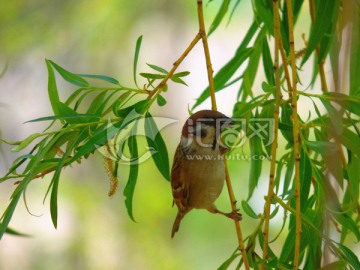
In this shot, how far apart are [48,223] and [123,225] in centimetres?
Answer: 35

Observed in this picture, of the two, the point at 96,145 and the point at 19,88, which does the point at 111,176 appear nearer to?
the point at 96,145

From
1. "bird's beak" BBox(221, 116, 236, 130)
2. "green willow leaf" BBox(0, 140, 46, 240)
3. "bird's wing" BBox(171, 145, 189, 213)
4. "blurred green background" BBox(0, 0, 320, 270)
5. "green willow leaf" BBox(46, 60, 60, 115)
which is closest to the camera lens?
"green willow leaf" BBox(0, 140, 46, 240)

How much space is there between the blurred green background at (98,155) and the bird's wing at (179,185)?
113 cm

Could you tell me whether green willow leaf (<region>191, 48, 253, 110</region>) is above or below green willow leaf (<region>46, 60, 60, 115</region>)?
above

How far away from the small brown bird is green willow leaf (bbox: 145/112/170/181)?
0.12m

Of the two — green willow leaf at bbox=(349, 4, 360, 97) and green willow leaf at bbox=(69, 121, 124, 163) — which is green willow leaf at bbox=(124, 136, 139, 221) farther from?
green willow leaf at bbox=(349, 4, 360, 97)

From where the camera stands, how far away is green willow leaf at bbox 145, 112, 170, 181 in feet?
3.34

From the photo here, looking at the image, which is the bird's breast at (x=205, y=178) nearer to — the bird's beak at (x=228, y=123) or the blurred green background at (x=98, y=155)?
the bird's beak at (x=228, y=123)

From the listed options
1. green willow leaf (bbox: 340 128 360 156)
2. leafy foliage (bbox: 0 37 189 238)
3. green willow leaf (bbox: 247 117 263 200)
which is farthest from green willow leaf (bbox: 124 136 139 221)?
green willow leaf (bbox: 340 128 360 156)

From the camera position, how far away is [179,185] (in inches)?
48.0

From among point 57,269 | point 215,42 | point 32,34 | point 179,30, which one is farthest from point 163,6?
point 57,269

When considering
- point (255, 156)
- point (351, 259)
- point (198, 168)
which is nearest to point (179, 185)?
point (198, 168)

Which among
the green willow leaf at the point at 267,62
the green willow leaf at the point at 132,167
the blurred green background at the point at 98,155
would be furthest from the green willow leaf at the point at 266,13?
the blurred green background at the point at 98,155

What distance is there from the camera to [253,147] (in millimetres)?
1192
